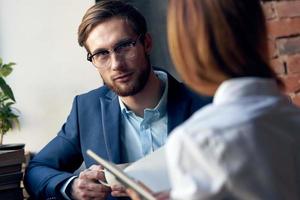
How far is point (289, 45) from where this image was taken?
5.94 ft

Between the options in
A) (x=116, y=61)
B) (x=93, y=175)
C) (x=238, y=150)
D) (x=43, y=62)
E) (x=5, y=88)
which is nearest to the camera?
(x=238, y=150)

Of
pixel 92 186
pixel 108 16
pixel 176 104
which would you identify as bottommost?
pixel 92 186

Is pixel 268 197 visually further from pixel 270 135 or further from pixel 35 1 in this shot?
pixel 35 1

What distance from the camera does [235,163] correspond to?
31.1 inches

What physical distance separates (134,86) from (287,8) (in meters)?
0.56

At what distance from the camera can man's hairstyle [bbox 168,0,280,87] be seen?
2.81ft

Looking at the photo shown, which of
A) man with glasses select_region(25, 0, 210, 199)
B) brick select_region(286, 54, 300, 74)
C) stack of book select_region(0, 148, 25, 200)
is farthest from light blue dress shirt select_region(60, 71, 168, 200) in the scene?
brick select_region(286, 54, 300, 74)

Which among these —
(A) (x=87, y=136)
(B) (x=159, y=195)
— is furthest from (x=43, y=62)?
(B) (x=159, y=195)

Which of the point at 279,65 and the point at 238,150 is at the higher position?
the point at 238,150

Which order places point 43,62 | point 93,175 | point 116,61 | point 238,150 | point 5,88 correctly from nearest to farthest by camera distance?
1. point 238,150
2. point 93,175
3. point 116,61
4. point 5,88
5. point 43,62

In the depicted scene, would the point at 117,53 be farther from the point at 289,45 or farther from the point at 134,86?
the point at 289,45

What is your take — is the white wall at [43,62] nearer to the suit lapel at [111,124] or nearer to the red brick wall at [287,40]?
the suit lapel at [111,124]

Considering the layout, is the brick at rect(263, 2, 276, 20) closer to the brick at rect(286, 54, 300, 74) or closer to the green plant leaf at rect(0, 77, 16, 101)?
the brick at rect(286, 54, 300, 74)

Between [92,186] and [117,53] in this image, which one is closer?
[92,186]
